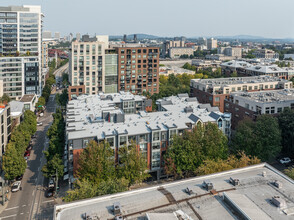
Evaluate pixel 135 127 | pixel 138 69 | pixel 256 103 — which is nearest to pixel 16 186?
pixel 135 127

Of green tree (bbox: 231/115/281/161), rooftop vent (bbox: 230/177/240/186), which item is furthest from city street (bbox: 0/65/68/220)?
green tree (bbox: 231/115/281/161)

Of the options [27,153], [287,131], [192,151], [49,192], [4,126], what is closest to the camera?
[192,151]

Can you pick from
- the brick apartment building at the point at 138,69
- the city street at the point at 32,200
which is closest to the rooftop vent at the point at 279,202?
the city street at the point at 32,200

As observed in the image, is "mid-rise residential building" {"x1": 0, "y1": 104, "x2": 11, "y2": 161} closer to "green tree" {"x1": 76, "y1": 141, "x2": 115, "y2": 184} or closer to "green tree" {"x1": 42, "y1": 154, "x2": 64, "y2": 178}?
"green tree" {"x1": 42, "y1": 154, "x2": 64, "y2": 178}

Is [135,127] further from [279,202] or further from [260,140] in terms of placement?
[279,202]

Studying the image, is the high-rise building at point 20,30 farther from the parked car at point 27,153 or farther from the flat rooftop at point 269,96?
the flat rooftop at point 269,96

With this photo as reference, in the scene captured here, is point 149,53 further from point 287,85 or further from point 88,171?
point 88,171
